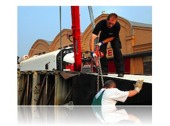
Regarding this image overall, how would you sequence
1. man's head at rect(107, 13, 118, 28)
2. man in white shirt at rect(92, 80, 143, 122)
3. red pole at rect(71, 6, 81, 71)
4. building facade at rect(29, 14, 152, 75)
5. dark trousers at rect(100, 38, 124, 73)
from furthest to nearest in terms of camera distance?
1. building facade at rect(29, 14, 152, 75)
2. red pole at rect(71, 6, 81, 71)
3. dark trousers at rect(100, 38, 124, 73)
4. man's head at rect(107, 13, 118, 28)
5. man in white shirt at rect(92, 80, 143, 122)

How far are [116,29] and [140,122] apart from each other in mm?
1123

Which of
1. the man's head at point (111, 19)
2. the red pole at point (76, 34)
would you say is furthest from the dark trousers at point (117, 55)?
the red pole at point (76, 34)

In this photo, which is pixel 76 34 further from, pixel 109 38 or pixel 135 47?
pixel 135 47

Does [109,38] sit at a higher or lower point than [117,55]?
higher

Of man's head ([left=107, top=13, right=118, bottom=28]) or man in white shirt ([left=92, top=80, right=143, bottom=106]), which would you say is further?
man's head ([left=107, top=13, right=118, bottom=28])

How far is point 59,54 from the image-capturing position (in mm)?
5133

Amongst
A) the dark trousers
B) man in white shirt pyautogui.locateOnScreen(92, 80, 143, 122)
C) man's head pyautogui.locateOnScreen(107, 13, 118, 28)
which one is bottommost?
man in white shirt pyautogui.locateOnScreen(92, 80, 143, 122)

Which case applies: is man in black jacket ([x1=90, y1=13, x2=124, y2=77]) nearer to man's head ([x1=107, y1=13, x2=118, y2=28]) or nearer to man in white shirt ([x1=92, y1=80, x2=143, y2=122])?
man's head ([x1=107, y1=13, x2=118, y2=28])

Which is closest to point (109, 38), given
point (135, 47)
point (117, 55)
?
point (117, 55)

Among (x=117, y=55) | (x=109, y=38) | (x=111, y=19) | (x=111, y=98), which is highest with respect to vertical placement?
Result: (x=111, y=19)

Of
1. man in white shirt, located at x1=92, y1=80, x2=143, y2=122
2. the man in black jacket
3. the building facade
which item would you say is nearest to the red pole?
the man in black jacket

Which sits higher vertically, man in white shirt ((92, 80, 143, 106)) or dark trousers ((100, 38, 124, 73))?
dark trousers ((100, 38, 124, 73))
